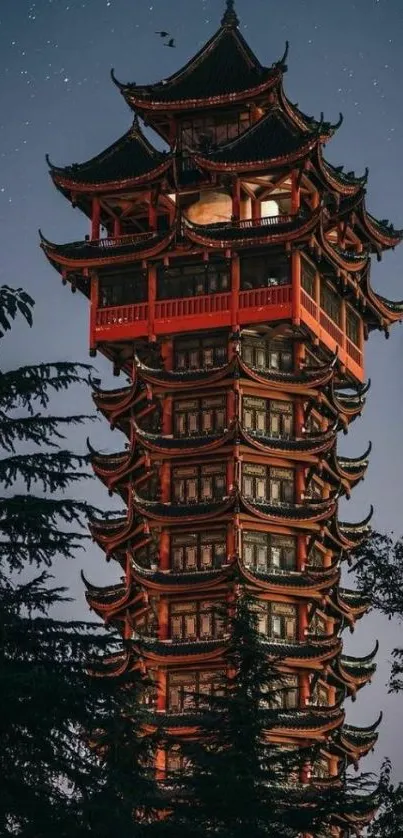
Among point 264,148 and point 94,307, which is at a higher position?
point 264,148

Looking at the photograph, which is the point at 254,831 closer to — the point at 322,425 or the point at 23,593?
the point at 23,593

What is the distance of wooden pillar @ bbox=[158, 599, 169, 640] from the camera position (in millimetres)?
73562

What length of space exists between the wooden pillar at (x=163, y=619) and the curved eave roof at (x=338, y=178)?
15894mm

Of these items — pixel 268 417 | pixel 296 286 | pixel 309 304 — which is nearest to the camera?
pixel 296 286

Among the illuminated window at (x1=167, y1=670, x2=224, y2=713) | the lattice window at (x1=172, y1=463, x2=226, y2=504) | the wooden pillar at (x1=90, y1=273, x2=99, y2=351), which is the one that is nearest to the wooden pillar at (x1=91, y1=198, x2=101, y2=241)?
the wooden pillar at (x1=90, y1=273, x2=99, y2=351)

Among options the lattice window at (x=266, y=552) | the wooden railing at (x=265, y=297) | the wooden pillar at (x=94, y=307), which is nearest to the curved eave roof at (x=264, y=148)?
the wooden railing at (x=265, y=297)

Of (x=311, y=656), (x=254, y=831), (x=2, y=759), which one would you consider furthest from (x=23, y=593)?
(x=311, y=656)

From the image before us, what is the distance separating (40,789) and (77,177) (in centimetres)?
5127

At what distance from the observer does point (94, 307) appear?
7669cm

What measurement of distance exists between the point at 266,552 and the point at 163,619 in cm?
422

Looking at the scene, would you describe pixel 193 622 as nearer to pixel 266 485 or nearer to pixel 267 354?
pixel 266 485

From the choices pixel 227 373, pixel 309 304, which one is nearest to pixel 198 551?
pixel 227 373

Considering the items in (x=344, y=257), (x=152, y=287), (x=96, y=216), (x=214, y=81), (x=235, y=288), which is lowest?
(x=235, y=288)

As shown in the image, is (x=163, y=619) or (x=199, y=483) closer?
(x=163, y=619)
